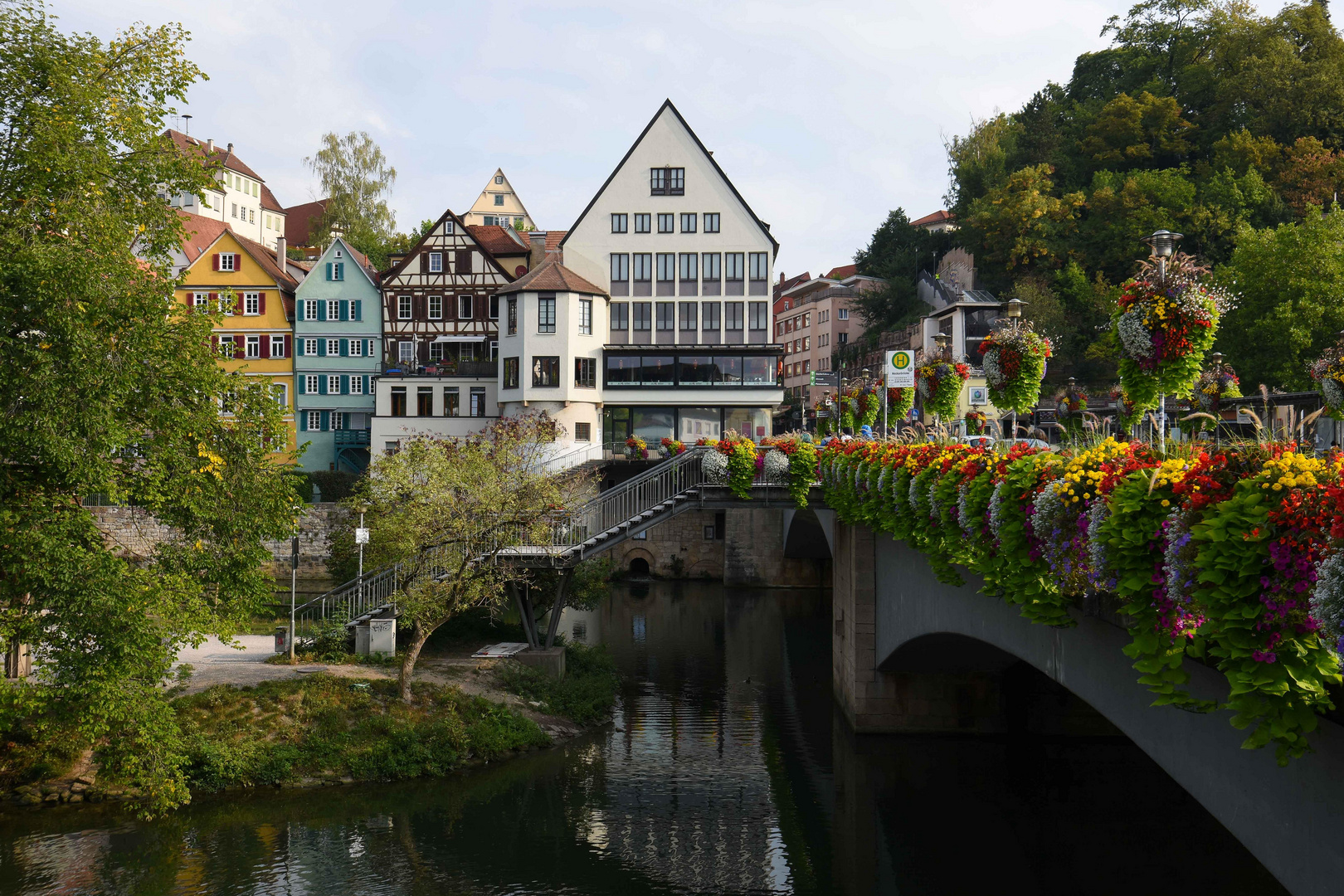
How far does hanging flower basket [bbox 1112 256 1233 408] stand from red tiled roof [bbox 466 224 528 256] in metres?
51.9

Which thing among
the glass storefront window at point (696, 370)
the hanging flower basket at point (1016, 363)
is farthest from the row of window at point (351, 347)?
the hanging flower basket at point (1016, 363)

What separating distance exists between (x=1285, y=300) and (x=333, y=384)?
49713mm

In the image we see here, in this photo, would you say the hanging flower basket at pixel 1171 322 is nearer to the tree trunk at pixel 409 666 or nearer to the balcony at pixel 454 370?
the tree trunk at pixel 409 666

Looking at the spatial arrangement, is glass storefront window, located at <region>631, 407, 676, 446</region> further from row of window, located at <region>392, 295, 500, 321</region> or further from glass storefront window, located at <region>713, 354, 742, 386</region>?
row of window, located at <region>392, 295, 500, 321</region>

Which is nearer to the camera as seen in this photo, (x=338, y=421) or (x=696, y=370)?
(x=696, y=370)

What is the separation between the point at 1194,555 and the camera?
21.5 feet

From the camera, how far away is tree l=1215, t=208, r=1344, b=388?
4572 centimetres

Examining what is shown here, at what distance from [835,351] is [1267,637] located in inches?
3481

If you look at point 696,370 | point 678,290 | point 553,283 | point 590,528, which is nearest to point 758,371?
point 696,370

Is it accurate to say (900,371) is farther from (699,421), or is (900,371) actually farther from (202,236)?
(202,236)

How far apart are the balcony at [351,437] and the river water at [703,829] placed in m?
41.4

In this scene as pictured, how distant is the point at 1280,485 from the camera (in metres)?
5.87

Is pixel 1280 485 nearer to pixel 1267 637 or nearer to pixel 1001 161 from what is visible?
pixel 1267 637

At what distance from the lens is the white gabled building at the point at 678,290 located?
190ft
